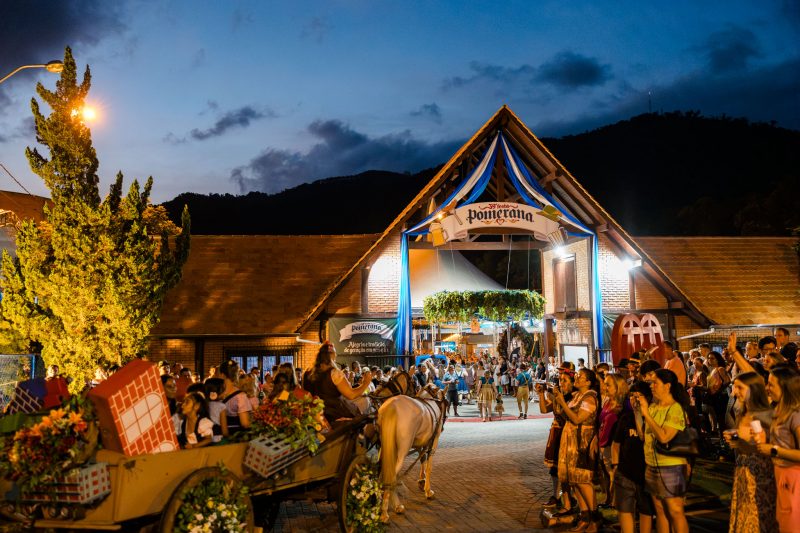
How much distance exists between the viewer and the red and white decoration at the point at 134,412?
5.34 metres

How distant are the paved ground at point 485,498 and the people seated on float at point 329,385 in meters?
1.38

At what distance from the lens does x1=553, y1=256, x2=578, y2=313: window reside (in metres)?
24.1

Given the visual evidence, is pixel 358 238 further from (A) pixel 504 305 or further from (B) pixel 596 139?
(B) pixel 596 139

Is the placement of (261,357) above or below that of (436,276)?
below

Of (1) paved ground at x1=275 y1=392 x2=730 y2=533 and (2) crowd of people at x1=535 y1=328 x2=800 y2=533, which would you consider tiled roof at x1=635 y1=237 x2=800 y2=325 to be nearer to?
(1) paved ground at x1=275 y1=392 x2=730 y2=533

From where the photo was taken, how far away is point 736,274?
2519 centimetres

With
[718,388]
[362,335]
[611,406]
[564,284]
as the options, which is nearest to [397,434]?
[611,406]

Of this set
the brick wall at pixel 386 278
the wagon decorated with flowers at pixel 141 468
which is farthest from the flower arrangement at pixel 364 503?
the brick wall at pixel 386 278

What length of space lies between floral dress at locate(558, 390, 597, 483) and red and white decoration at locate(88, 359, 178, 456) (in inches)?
180

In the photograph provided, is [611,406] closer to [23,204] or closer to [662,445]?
[662,445]

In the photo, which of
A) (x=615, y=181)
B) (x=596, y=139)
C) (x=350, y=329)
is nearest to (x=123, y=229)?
(x=350, y=329)

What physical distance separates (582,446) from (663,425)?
6.62 ft

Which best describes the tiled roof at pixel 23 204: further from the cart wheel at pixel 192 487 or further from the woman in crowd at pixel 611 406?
the woman in crowd at pixel 611 406

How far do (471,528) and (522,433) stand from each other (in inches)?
378
